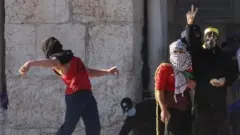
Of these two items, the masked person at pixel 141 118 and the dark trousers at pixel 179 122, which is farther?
the masked person at pixel 141 118

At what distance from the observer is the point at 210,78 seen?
6.95m

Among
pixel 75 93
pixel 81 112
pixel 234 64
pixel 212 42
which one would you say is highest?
pixel 212 42

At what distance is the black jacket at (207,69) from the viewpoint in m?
6.94

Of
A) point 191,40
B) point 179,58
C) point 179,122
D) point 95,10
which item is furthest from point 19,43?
point 179,122

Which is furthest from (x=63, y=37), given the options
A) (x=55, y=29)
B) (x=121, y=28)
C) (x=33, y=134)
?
(x=33, y=134)

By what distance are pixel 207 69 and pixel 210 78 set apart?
0.09 meters

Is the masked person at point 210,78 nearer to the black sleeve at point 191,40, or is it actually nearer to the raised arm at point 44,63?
the black sleeve at point 191,40

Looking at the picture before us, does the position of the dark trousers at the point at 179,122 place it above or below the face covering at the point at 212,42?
below

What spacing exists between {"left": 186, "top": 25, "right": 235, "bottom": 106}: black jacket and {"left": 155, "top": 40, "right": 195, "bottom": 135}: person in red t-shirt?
0.30 metres

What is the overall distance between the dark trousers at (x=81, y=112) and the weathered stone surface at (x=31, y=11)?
1.43 m

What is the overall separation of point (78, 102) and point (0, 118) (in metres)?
1.72

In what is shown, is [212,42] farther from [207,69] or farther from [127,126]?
[127,126]

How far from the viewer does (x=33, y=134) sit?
8.12 meters

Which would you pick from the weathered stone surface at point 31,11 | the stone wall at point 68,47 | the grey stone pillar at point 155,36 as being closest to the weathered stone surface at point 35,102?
the stone wall at point 68,47
